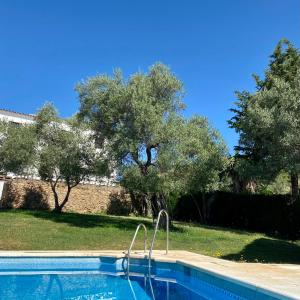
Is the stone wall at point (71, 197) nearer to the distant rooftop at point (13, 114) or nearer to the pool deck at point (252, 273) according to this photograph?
the distant rooftop at point (13, 114)

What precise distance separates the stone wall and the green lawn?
6201 millimetres

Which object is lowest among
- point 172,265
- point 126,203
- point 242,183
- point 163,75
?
point 172,265

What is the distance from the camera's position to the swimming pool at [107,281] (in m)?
7.75

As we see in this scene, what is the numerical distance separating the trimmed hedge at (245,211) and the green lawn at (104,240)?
5.00 metres

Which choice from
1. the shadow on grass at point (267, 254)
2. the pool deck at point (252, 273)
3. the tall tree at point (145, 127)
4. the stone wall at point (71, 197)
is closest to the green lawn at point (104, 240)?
the shadow on grass at point (267, 254)

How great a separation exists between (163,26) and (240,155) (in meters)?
12.6

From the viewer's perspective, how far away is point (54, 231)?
15.0m

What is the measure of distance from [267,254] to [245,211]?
1074cm

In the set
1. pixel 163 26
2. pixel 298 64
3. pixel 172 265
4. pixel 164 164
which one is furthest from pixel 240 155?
pixel 172 265

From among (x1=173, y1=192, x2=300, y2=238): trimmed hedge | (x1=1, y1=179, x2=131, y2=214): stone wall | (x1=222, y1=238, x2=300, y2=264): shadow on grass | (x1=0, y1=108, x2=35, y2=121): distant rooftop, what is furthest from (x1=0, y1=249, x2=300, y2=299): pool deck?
(x1=0, y1=108, x2=35, y2=121): distant rooftop

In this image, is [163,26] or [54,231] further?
[163,26]

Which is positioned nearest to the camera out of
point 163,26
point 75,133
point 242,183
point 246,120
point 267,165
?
point 163,26

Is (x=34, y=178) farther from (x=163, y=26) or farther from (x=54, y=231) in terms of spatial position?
(x=163, y=26)

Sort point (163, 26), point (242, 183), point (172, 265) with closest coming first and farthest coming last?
1. point (172, 265)
2. point (163, 26)
3. point (242, 183)
